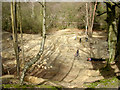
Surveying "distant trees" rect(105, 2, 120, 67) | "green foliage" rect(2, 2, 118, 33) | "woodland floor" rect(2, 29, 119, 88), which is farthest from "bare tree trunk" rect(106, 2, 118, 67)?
"green foliage" rect(2, 2, 118, 33)

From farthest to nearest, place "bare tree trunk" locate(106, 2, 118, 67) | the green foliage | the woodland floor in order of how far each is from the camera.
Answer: the green foliage
the woodland floor
"bare tree trunk" locate(106, 2, 118, 67)

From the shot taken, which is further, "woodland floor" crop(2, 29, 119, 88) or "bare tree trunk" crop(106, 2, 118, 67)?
"woodland floor" crop(2, 29, 119, 88)

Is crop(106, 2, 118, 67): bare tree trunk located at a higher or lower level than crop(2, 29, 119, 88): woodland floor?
higher

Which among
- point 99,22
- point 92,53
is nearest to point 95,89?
point 92,53

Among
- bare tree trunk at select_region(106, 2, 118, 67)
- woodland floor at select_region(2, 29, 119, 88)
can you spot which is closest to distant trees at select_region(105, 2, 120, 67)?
bare tree trunk at select_region(106, 2, 118, 67)

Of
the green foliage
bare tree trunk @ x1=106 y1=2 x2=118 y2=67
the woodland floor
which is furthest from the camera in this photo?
the green foliage

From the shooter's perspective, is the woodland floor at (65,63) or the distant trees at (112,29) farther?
the woodland floor at (65,63)

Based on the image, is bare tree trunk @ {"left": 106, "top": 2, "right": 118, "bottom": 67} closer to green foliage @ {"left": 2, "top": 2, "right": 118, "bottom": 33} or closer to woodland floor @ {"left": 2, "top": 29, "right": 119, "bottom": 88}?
woodland floor @ {"left": 2, "top": 29, "right": 119, "bottom": 88}

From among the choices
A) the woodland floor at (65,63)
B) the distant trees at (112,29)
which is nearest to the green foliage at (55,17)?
the woodland floor at (65,63)

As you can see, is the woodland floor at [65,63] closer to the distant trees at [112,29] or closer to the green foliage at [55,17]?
the distant trees at [112,29]

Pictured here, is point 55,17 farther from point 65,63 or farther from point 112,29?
point 112,29

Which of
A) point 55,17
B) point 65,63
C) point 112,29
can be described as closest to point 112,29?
point 112,29

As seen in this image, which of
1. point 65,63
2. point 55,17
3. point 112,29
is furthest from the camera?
point 55,17

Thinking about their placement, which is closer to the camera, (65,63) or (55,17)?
(65,63)
